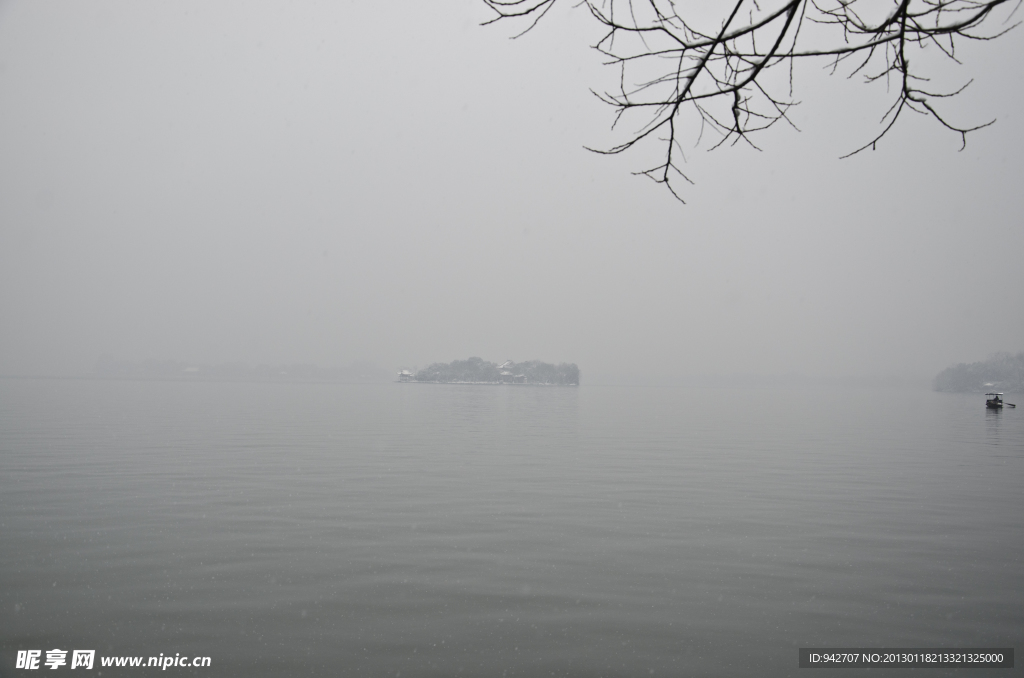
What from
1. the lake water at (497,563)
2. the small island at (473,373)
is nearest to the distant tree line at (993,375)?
the small island at (473,373)

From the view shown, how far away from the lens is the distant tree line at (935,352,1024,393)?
140 metres

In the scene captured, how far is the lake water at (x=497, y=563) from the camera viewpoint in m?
6.38

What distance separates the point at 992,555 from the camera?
992 centimetres

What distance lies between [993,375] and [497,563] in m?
169

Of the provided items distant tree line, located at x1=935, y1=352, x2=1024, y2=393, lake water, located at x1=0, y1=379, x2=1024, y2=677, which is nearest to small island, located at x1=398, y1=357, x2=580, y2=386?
distant tree line, located at x1=935, y1=352, x2=1024, y2=393

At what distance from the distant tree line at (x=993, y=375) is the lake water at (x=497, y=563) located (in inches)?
5906

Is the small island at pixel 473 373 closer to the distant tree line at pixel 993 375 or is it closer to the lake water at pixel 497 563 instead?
the distant tree line at pixel 993 375

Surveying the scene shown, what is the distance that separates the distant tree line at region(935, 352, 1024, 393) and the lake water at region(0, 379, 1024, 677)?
492 feet

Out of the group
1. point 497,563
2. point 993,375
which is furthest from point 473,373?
point 497,563

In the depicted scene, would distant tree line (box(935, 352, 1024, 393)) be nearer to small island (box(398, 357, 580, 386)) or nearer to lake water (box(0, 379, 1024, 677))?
small island (box(398, 357, 580, 386))

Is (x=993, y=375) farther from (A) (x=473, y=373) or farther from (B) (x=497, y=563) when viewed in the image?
(B) (x=497, y=563)

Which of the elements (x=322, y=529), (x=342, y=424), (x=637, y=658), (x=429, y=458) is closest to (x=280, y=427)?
(x=342, y=424)

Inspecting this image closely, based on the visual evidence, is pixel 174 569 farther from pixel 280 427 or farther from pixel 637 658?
pixel 280 427

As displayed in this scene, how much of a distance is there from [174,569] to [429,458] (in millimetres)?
11792
